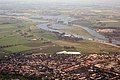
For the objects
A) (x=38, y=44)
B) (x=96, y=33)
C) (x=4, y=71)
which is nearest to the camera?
(x=4, y=71)

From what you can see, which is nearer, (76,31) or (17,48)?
(17,48)

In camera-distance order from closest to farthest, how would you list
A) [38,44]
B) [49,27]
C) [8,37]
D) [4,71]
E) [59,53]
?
[4,71]
[59,53]
[38,44]
[8,37]
[49,27]

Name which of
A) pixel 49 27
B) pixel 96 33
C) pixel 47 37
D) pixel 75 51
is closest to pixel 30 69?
pixel 75 51

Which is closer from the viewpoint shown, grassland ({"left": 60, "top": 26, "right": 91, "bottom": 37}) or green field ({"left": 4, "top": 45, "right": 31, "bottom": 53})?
green field ({"left": 4, "top": 45, "right": 31, "bottom": 53})

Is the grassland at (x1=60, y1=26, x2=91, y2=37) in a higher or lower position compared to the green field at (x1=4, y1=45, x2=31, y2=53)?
lower

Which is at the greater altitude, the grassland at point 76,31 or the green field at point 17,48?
the green field at point 17,48

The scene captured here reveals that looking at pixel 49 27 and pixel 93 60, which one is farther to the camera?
pixel 49 27

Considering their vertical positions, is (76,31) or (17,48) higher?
(17,48)

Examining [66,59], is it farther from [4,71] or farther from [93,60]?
[4,71]

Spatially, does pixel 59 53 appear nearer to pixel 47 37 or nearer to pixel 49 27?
pixel 47 37

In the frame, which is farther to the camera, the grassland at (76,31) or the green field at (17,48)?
the grassland at (76,31)
